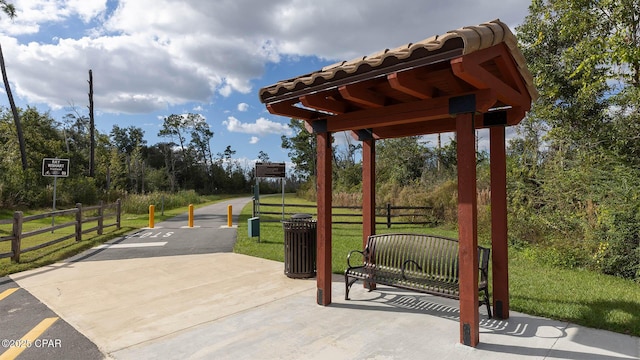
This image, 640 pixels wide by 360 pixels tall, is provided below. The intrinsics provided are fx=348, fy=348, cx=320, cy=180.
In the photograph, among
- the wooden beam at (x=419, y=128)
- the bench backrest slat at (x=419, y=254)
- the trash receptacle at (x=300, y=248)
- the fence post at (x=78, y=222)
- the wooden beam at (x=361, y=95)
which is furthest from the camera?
the fence post at (x=78, y=222)

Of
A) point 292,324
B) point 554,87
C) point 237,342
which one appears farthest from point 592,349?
point 554,87

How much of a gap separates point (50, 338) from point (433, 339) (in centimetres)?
407

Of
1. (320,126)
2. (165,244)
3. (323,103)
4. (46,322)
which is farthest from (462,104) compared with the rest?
(165,244)

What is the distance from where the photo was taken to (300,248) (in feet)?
20.7

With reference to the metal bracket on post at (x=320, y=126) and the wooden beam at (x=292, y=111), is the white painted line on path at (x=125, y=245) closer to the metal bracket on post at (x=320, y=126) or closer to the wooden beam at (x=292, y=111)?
the wooden beam at (x=292, y=111)

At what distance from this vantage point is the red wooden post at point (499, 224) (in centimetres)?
423

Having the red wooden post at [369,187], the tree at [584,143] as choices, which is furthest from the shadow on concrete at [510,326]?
the tree at [584,143]

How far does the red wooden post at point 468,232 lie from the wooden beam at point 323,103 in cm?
165

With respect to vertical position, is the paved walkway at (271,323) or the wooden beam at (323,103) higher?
the wooden beam at (323,103)

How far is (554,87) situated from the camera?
10.0 m

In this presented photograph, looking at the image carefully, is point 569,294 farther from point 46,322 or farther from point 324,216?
point 46,322

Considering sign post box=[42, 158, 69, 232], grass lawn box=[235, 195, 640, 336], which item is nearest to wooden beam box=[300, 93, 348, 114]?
grass lawn box=[235, 195, 640, 336]

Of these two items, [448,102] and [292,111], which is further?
[292,111]

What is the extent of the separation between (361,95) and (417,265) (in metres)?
2.33
